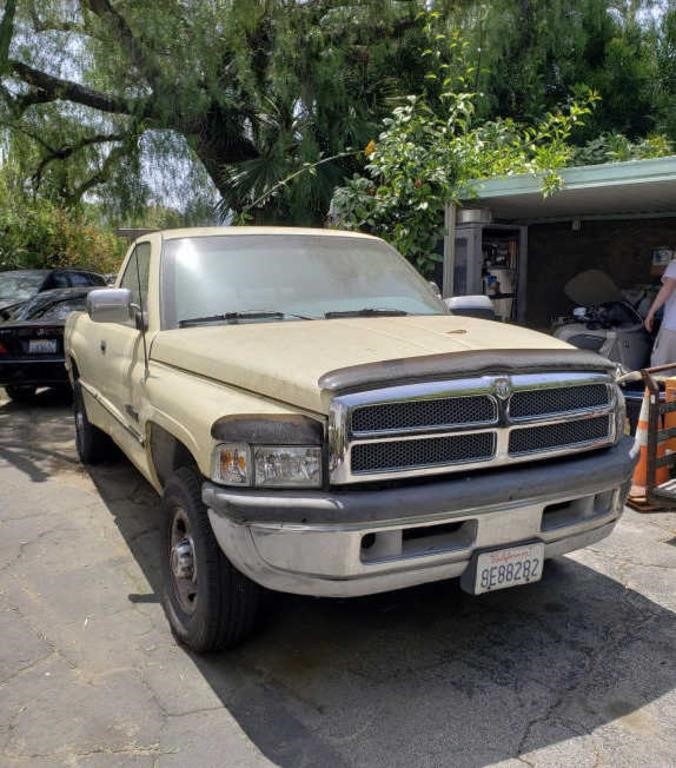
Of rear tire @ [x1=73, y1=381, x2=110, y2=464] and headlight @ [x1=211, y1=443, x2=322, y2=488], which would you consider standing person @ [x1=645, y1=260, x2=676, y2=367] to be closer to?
rear tire @ [x1=73, y1=381, x2=110, y2=464]

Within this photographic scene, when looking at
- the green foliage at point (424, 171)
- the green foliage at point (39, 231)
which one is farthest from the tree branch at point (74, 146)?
the green foliage at point (424, 171)

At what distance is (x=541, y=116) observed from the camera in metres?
13.5

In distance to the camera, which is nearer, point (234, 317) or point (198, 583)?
point (198, 583)

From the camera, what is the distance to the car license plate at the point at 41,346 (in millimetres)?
8789

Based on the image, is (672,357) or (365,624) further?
(672,357)

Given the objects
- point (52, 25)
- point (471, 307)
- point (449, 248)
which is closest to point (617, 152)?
point (449, 248)

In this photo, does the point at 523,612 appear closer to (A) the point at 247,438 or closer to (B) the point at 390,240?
(A) the point at 247,438

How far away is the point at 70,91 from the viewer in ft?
42.8

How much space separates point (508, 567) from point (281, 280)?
203cm

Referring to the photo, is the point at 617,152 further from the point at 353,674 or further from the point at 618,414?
the point at 353,674

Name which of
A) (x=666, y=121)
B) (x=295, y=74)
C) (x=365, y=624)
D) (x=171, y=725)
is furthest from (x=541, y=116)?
(x=171, y=725)

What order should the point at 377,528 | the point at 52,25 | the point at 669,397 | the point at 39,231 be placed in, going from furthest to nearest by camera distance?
1. the point at 39,231
2. the point at 52,25
3. the point at 669,397
4. the point at 377,528

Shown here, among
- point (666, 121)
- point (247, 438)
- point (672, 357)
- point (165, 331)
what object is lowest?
point (672, 357)

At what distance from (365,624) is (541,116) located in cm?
1202
